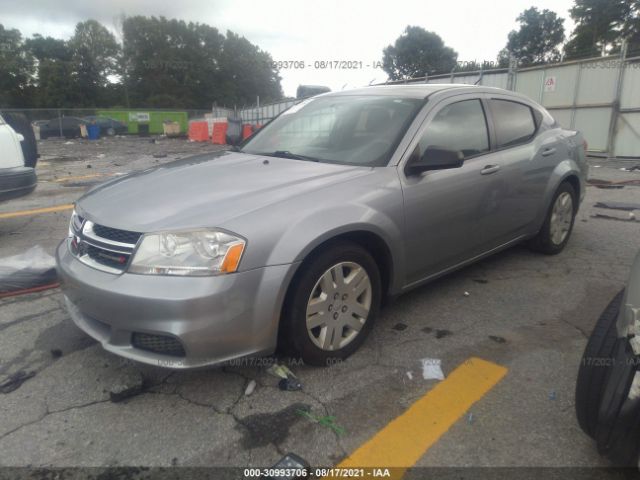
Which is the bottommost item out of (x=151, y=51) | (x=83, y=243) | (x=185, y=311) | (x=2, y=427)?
(x=2, y=427)

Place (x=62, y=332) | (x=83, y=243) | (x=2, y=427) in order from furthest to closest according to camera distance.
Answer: (x=62, y=332) < (x=83, y=243) < (x=2, y=427)

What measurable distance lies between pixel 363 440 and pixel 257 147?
2.36 meters

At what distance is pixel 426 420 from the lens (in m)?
2.28

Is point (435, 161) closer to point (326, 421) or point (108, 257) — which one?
point (326, 421)

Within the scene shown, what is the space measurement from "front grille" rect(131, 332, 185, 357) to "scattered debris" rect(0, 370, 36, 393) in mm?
850

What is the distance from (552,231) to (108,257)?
3822mm

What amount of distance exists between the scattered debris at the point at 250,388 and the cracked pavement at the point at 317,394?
0.10 feet

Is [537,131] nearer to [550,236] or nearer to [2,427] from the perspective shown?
[550,236]

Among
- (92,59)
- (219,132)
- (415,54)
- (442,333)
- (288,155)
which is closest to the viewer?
(442,333)

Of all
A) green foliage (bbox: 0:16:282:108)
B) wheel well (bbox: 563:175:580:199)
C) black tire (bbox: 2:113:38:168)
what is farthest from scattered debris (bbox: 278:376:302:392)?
green foliage (bbox: 0:16:282:108)

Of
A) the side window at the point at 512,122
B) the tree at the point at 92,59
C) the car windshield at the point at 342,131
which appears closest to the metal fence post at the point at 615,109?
the side window at the point at 512,122

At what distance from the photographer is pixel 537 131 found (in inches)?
Answer: 166

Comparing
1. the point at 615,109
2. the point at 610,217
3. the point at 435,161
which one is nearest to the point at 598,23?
the point at 615,109

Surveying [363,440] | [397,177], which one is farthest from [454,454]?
[397,177]
